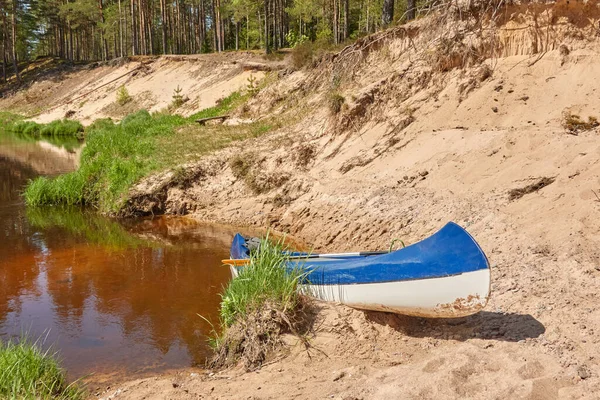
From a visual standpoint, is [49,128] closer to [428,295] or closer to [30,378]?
[30,378]

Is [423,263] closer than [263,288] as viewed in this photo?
Yes

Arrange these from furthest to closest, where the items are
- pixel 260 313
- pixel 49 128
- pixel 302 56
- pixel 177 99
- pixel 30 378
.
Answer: pixel 49 128 → pixel 177 99 → pixel 302 56 → pixel 260 313 → pixel 30 378

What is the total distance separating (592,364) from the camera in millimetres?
4383

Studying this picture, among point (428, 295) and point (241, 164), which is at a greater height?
point (241, 164)

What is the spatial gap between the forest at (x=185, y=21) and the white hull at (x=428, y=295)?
89.4 feet

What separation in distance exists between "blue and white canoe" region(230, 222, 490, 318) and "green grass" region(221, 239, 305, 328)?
0.95 feet

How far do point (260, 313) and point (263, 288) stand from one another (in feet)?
0.84

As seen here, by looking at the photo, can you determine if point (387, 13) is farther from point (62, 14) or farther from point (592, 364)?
point (62, 14)

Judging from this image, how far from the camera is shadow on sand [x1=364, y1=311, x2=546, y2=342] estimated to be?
16.6ft

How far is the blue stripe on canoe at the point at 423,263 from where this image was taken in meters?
4.76

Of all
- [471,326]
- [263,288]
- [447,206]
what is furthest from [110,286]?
[471,326]

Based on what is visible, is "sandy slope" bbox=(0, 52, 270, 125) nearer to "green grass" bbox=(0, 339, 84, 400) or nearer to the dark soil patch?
the dark soil patch

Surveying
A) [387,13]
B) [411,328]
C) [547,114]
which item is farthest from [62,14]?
[411,328]

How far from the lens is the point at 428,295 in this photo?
5.00 m
